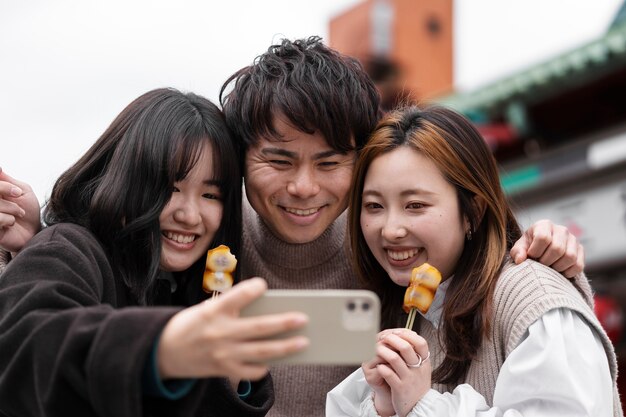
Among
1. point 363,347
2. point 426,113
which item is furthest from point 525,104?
point 363,347

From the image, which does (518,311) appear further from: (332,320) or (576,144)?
(576,144)

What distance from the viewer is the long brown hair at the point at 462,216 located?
304 centimetres

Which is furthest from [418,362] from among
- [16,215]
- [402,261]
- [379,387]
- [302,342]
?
[16,215]

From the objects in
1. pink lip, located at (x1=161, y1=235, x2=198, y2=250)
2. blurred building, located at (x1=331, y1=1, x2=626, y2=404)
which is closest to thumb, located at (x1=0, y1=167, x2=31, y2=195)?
pink lip, located at (x1=161, y1=235, x2=198, y2=250)

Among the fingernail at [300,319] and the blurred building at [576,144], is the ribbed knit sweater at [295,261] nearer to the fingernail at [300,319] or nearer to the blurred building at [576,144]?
the fingernail at [300,319]

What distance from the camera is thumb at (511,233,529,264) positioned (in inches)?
122

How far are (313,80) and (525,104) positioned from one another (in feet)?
24.4

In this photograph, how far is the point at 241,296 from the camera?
1.75m

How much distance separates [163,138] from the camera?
9.68 feet

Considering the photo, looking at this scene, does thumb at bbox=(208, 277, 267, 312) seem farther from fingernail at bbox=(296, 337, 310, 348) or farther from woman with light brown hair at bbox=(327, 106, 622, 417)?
woman with light brown hair at bbox=(327, 106, 622, 417)

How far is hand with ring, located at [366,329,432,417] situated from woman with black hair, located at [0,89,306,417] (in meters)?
0.48

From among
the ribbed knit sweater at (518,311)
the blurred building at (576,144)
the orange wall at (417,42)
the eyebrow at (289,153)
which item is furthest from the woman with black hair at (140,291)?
the orange wall at (417,42)

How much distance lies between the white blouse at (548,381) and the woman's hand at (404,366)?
0.14 feet

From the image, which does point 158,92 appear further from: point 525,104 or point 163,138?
point 525,104
